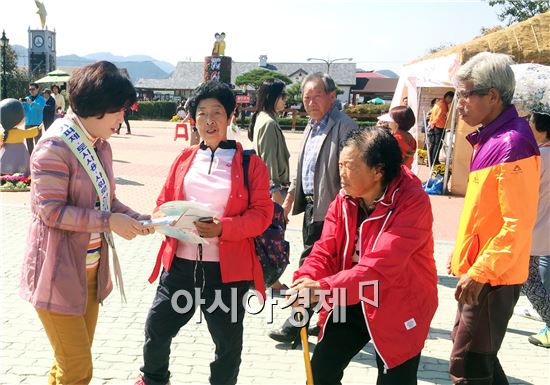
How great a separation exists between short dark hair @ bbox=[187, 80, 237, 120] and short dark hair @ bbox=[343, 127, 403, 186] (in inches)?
32.0

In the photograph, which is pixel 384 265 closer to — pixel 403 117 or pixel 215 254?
pixel 215 254

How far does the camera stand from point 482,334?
2.74 m

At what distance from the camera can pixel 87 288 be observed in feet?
8.64

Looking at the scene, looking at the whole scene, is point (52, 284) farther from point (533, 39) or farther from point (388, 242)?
point (533, 39)

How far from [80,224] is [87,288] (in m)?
0.37

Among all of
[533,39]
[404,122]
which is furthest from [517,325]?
[533,39]

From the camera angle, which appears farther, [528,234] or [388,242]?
[528,234]

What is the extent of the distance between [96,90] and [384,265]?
1.48 m

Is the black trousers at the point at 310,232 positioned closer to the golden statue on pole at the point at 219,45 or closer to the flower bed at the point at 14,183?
the flower bed at the point at 14,183

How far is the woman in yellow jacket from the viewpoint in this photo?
9.38 metres

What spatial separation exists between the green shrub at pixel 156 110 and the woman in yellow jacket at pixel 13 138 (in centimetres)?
3445

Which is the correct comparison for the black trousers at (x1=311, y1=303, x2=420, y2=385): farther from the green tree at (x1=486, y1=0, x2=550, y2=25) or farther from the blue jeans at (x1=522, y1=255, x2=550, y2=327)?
the green tree at (x1=486, y1=0, x2=550, y2=25)

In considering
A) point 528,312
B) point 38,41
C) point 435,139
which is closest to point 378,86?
point 38,41

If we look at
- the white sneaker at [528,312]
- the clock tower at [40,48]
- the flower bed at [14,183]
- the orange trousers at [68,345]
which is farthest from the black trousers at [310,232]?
the clock tower at [40,48]
